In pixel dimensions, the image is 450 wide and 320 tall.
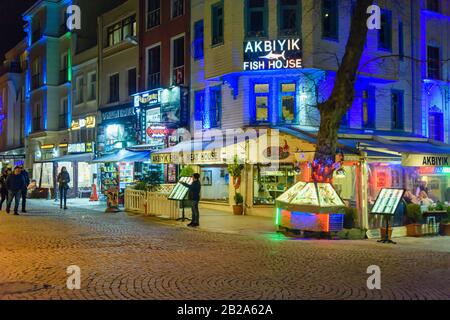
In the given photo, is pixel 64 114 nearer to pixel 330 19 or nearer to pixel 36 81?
pixel 36 81

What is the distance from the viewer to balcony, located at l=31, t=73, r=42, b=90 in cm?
3759

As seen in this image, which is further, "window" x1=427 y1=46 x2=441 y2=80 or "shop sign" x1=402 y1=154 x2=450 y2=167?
"window" x1=427 y1=46 x2=441 y2=80

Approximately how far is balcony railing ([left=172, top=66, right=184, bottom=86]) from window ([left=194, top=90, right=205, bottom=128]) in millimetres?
1462

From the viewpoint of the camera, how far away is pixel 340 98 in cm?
1453

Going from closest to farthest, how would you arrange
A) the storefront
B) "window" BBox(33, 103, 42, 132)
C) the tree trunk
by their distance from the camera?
1. the tree trunk
2. the storefront
3. "window" BBox(33, 103, 42, 132)

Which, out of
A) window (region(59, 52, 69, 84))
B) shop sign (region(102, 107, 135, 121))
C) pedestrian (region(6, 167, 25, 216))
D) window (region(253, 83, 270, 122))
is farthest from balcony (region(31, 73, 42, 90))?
window (region(253, 83, 270, 122))

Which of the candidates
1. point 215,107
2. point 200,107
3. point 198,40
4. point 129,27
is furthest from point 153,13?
point 215,107

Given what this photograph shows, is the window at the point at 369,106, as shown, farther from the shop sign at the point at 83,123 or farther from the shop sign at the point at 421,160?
the shop sign at the point at 83,123

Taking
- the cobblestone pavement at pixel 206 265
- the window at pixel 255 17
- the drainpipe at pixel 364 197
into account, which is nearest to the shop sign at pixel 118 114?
the window at pixel 255 17

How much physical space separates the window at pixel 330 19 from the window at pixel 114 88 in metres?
13.6

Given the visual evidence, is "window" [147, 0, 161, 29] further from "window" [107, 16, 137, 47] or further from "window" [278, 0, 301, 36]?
"window" [278, 0, 301, 36]

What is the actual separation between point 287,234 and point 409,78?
1211cm

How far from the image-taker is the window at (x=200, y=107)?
2269cm

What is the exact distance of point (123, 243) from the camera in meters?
12.5
